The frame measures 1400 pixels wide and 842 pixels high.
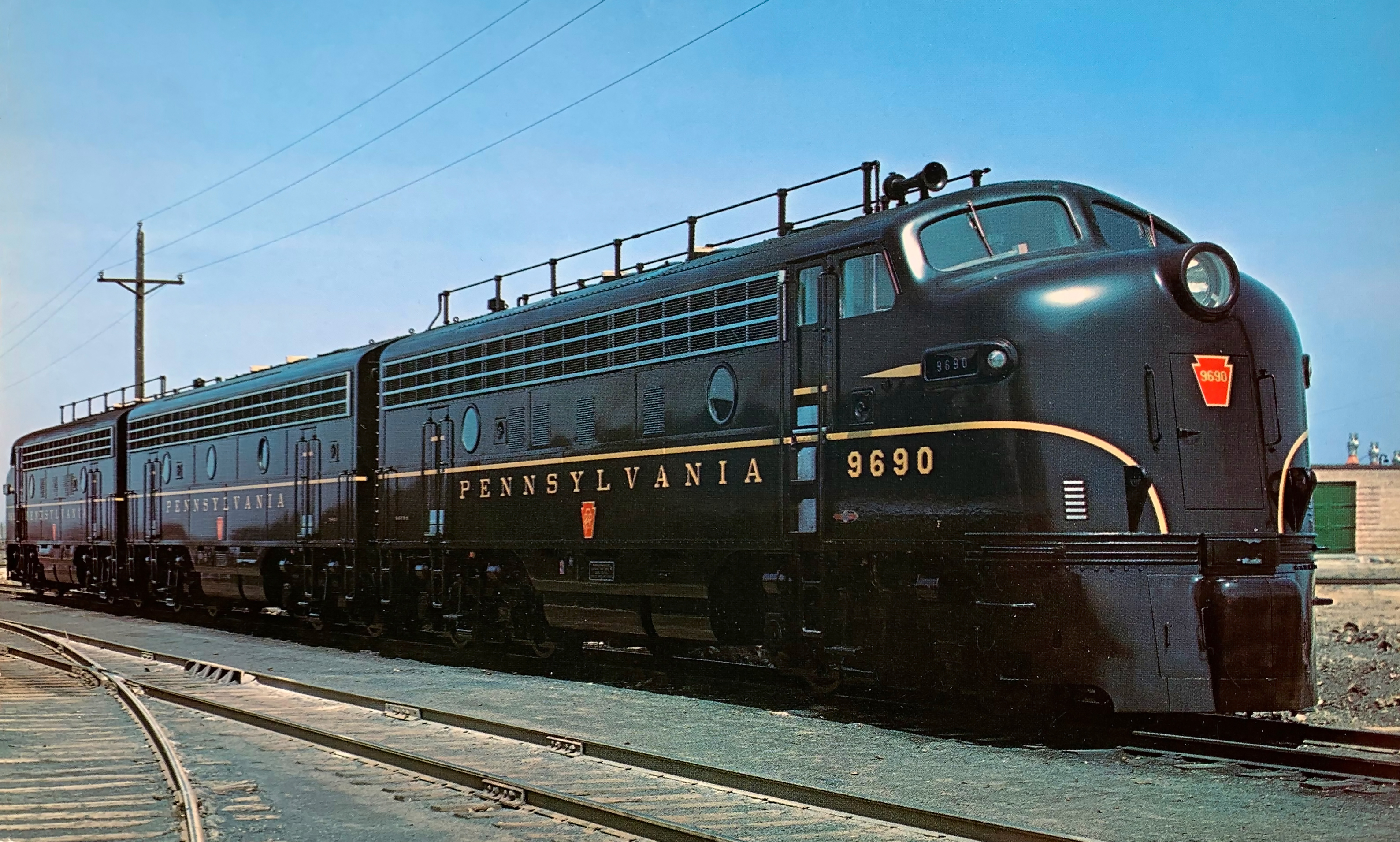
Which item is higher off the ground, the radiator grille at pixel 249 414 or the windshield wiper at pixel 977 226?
the windshield wiper at pixel 977 226

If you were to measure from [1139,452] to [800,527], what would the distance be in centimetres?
284

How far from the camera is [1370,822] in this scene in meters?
7.04

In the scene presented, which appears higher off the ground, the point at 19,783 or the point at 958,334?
the point at 958,334

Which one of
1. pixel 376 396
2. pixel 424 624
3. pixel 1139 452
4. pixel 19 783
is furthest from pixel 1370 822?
pixel 376 396

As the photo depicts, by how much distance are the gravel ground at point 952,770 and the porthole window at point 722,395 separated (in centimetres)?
244

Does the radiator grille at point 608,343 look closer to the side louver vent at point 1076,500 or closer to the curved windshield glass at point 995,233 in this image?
the curved windshield glass at point 995,233

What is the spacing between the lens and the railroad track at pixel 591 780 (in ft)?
22.7

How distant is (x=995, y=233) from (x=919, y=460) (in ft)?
5.93

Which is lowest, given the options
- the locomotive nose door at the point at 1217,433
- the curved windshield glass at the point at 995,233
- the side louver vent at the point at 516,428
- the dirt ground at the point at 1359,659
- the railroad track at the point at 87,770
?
the dirt ground at the point at 1359,659

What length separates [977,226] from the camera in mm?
10367

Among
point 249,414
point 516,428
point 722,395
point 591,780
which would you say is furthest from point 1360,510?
point 591,780

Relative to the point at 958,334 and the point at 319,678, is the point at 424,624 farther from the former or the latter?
the point at 958,334

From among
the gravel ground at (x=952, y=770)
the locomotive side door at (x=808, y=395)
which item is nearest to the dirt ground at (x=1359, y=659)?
the gravel ground at (x=952, y=770)

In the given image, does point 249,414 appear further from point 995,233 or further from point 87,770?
point 995,233
